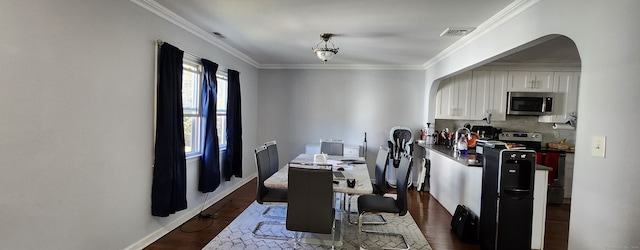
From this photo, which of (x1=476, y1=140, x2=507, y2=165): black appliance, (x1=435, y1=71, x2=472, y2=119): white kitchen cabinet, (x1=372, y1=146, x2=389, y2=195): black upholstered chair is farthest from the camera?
(x1=435, y1=71, x2=472, y2=119): white kitchen cabinet

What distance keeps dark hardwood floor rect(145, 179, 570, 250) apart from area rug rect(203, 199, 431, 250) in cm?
10

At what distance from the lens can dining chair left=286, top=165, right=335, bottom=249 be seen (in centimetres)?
236

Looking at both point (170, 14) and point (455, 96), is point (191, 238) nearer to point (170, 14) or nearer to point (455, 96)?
point (170, 14)

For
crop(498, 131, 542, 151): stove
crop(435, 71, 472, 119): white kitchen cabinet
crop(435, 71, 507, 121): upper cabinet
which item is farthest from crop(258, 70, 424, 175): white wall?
crop(498, 131, 542, 151): stove

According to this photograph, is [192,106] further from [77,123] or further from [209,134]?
[77,123]

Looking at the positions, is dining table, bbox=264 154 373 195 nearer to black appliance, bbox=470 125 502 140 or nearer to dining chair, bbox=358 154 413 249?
dining chair, bbox=358 154 413 249

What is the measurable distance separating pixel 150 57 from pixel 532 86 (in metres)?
5.41

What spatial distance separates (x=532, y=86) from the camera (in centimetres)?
460

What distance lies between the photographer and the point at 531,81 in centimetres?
459

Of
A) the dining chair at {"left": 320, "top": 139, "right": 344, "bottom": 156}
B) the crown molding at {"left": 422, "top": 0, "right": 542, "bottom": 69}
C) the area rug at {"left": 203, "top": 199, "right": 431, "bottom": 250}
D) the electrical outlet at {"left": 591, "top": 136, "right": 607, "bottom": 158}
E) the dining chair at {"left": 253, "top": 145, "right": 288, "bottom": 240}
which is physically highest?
the crown molding at {"left": 422, "top": 0, "right": 542, "bottom": 69}

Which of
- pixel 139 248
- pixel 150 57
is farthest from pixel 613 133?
pixel 139 248

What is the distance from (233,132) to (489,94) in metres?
4.28

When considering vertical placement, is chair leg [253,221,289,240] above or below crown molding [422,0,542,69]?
below

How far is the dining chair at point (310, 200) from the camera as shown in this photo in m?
2.36
